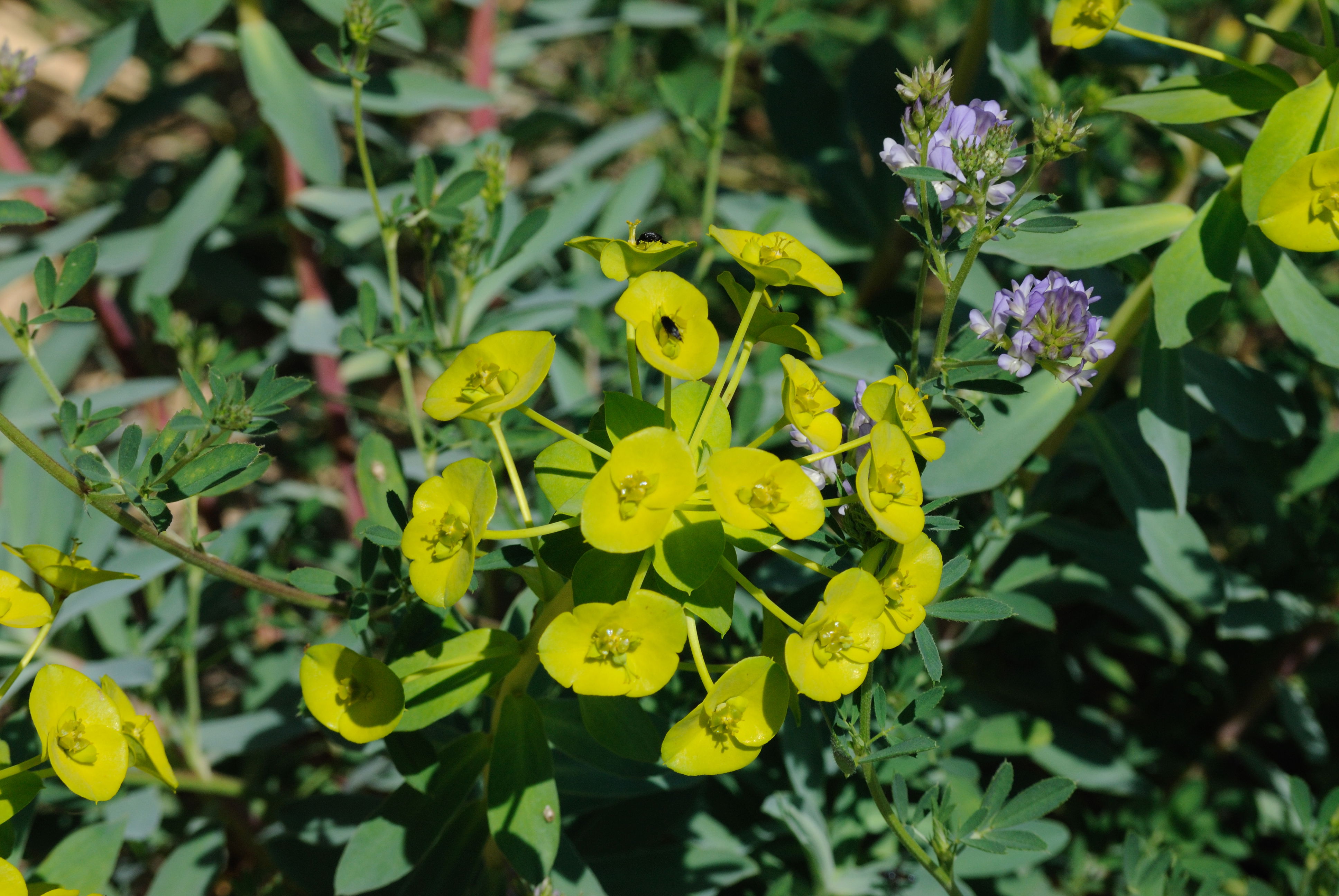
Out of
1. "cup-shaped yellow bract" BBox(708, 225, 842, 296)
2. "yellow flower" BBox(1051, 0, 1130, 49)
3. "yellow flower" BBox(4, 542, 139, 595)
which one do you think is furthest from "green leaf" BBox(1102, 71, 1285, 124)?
"yellow flower" BBox(4, 542, 139, 595)

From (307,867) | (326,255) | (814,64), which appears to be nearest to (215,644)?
(307,867)

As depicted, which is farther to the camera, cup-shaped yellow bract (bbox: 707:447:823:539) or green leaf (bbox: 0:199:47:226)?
green leaf (bbox: 0:199:47:226)

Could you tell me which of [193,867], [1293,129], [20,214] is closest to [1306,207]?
[1293,129]

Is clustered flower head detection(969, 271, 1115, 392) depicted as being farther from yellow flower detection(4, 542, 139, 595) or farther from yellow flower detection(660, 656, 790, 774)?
yellow flower detection(4, 542, 139, 595)

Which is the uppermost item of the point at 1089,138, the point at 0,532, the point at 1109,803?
the point at 1089,138

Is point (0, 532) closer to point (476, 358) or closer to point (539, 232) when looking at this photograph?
point (539, 232)

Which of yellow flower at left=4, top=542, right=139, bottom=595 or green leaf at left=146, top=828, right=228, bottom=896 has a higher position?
yellow flower at left=4, top=542, right=139, bottom=595
